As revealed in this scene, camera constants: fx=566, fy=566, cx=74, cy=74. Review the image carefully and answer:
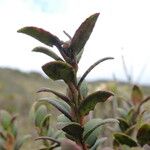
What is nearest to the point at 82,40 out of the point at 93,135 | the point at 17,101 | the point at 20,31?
the point at 20,31

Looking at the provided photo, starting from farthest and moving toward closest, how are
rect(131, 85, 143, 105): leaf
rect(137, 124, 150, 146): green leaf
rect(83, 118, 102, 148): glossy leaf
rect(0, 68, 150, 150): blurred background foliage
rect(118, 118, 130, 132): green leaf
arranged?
rect(0, 68, 150, 150): blurred background foliage
rect(131, 85, 143, 105): leaf
rect(118, 118, 130, 132): green leaf
rect(137, 124, 150, 146): green leaf
rect(83, 118, 102, 148): glossy leaf

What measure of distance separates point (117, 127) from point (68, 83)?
2.15 ft

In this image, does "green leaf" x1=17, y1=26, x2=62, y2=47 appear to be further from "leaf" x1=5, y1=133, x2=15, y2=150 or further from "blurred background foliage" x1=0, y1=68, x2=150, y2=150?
"blurred background foliage" x1=0, y1=68, x2=150, y2=150

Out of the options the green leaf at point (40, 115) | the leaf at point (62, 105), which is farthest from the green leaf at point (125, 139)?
the green leaf at point (40, 115)

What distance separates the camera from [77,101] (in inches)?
53.1

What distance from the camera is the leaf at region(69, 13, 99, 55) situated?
1.26 meters

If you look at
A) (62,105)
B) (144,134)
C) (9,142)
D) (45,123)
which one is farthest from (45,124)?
(62,105)

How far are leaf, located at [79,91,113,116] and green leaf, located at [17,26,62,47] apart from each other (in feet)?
0.47

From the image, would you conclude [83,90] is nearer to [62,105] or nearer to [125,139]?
[62,105]

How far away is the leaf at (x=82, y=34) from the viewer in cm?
126

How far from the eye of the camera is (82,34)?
129cm

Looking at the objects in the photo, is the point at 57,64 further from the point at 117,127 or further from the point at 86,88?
the point at 117,127

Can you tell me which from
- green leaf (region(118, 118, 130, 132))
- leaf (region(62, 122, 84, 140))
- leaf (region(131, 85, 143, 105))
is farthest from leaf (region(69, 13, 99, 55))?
leaf (region(131, 85, 143, 105))

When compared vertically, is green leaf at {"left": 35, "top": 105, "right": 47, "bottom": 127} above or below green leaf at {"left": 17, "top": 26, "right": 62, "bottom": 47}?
below
